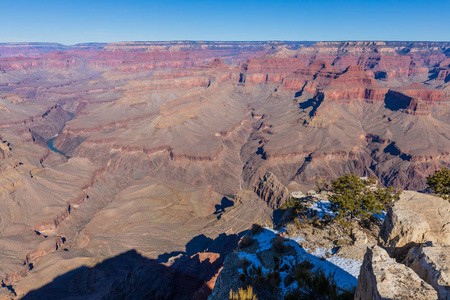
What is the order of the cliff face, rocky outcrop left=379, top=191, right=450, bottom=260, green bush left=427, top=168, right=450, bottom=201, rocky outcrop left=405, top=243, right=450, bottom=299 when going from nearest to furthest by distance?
the cliff face → rocky outcrop left=405, top=243, right=450, bottom=299 → rocky outcrop left=379, top=191, right=450, bottom=260 → green bush left=427, top=168, right=450, bottom=201

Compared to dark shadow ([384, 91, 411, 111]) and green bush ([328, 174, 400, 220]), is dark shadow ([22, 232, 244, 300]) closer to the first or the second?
green bush ([328, 174, 400, 220])

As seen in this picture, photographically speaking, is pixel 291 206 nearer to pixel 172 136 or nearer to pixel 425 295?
pixel 425 295

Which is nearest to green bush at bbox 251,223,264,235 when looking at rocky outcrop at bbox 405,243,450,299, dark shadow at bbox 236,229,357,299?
dark shadow at bbox 236,229,357,299

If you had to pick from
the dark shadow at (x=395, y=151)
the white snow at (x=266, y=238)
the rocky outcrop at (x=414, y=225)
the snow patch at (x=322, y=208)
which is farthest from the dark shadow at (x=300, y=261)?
the dark shadow at (x=395, y=151)

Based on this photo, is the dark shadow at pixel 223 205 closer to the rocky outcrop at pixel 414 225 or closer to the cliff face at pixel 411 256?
the cliff face at pixel 411 256

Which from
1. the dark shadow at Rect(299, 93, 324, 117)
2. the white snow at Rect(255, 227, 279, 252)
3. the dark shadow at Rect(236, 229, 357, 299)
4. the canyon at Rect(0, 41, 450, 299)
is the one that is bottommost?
the canyon at Rect(0, 41, 450, 299)

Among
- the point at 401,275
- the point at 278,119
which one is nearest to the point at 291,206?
the point at 401,275
